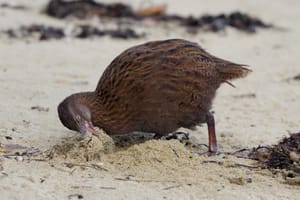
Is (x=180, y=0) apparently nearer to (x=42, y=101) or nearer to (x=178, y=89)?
(x=42, y=101)

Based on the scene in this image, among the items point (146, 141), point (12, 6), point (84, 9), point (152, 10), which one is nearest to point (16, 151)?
point (146, 141)

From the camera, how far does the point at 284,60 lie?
10.7 metres

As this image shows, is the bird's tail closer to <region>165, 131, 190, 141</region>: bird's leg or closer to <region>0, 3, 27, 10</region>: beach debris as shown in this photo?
<region>165, 131, 190, 141</region>: bird's leg

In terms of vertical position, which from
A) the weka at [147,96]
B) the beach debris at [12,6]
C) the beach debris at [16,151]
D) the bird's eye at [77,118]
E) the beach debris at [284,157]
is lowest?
the beach debris at [12,6]

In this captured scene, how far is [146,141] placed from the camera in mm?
5836

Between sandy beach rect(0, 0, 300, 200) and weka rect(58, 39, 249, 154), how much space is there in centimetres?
21

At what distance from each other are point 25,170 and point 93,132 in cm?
79

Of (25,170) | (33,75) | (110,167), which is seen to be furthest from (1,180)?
(33,75)

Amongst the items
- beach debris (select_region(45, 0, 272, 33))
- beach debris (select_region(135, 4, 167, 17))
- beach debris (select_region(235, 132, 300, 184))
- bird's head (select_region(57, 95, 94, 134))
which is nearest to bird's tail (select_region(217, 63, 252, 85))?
beach debris (select_region(235, 132, 300, 184))

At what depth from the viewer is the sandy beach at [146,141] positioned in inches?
197

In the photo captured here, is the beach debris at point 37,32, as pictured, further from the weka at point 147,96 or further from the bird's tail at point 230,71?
the weka at point 147,96

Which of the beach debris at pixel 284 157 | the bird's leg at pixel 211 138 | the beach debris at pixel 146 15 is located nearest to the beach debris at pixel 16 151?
the bird's leg at pixel 211 138

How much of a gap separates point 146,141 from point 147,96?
1.09ft

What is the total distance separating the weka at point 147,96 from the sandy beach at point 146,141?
212 mm
